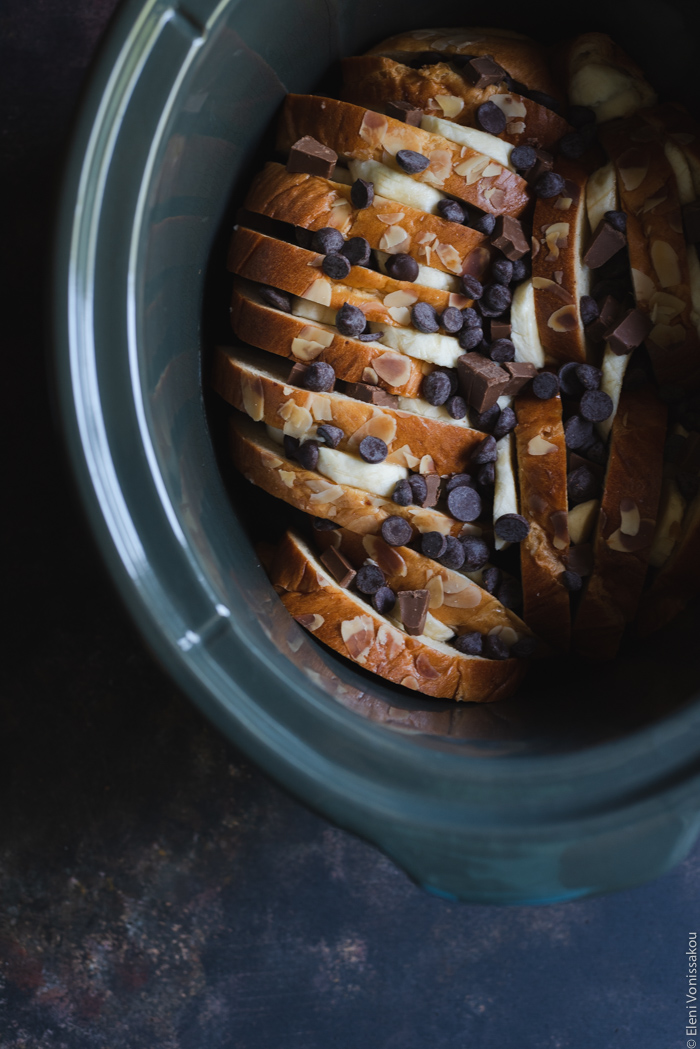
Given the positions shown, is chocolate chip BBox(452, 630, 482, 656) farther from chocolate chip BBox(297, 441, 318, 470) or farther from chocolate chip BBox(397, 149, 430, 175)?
chocolate chip BBox(397, 149, 430, 175)

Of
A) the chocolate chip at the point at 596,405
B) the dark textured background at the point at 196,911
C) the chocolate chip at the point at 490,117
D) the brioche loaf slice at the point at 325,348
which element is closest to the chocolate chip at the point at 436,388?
the brioche loaf slice at the point at 325,348

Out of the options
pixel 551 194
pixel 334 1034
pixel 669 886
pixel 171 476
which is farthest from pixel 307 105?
pixel 334 1034

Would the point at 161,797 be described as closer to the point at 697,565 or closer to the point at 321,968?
the point at 321,968

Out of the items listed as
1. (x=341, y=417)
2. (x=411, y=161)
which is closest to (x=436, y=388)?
(x=341, y=417)

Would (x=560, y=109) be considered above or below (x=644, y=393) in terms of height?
above

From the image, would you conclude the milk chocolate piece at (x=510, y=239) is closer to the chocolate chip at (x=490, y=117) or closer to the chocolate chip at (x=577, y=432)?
the chocolate chip at (x=490, y=117)

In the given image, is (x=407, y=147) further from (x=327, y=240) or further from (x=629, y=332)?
(x=629, y=332)

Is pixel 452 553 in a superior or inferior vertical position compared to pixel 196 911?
superior
